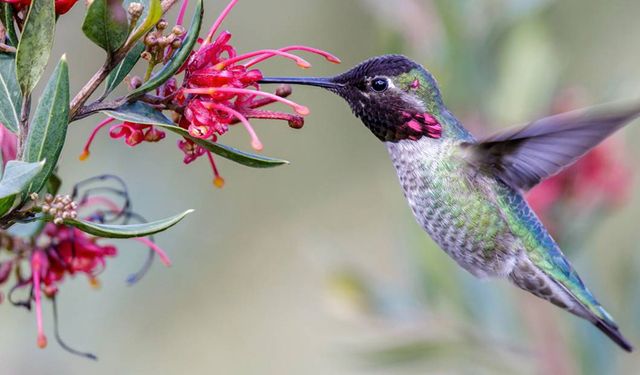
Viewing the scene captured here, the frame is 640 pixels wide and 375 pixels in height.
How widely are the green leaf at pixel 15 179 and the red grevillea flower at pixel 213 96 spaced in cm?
28

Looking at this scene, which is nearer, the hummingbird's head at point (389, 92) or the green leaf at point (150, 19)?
the green leaf at point (150, 19)

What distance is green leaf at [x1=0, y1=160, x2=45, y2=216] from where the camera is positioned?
125cm

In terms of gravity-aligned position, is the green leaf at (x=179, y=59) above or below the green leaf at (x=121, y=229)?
above

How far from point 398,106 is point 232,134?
403 cm

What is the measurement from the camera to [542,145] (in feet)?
6.51

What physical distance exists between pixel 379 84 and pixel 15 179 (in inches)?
37.8

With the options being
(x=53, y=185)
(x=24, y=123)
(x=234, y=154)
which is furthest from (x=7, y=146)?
(x=234, y=154)

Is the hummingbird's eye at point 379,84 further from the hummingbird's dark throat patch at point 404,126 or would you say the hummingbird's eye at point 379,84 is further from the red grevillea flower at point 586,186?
the red grevillea flower at point 586,186

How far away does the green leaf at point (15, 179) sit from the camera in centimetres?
125

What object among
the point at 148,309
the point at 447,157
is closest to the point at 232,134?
the point at 148,309

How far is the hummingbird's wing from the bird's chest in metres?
0.06

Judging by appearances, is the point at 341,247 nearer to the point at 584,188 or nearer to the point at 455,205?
the point at 584,188

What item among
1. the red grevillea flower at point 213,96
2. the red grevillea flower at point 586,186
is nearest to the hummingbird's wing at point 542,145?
the red grevillea flower at point 213,96

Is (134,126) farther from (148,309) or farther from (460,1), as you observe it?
(148,309)
